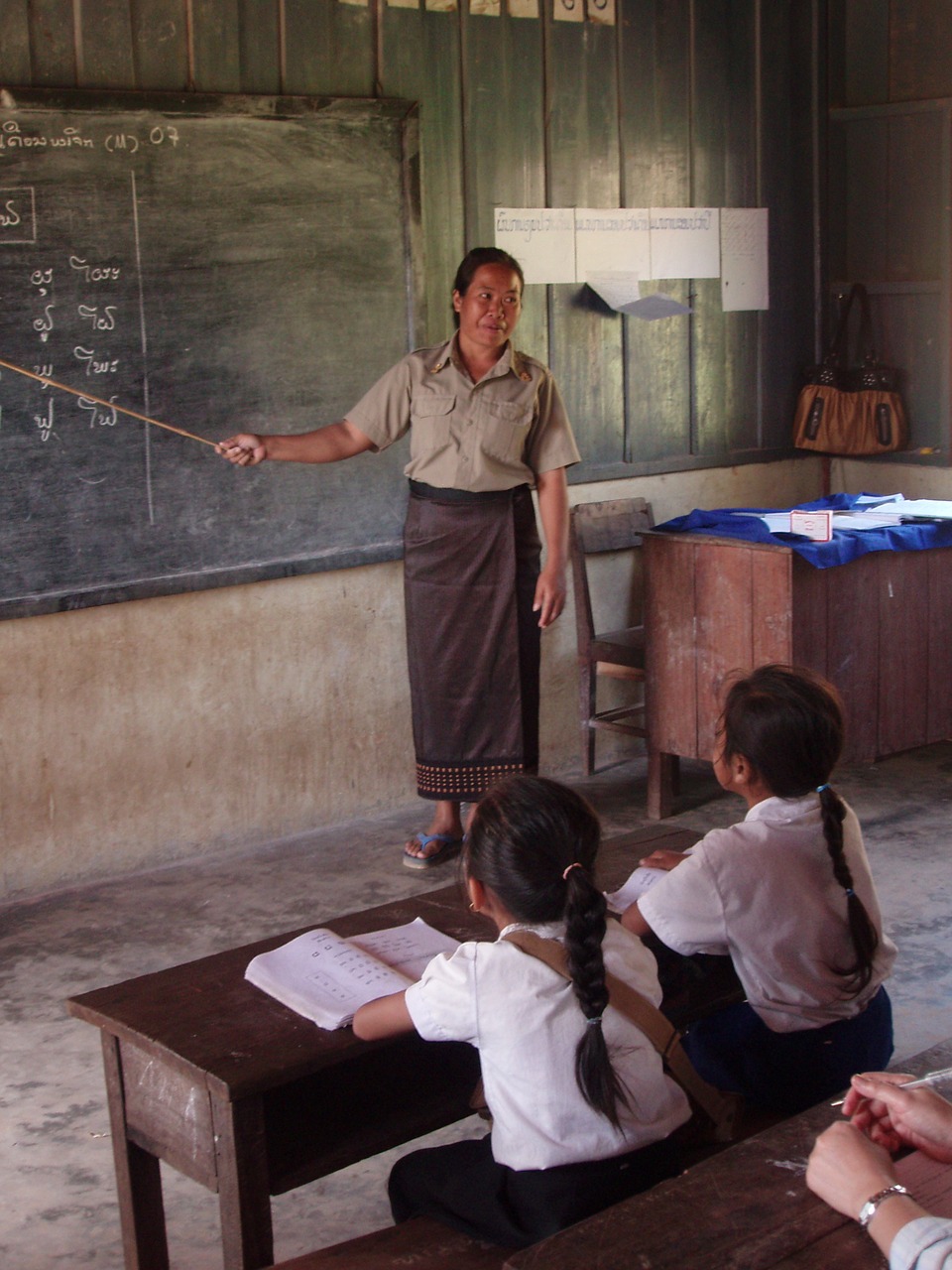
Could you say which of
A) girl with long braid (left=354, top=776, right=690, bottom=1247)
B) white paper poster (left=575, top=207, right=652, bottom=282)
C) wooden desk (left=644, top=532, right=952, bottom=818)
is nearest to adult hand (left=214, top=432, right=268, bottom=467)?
wooden desk (left=644, top=532, right=952, bottom=818)

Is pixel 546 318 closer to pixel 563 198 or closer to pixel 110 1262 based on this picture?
pixel 563 198

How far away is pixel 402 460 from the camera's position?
190 inches

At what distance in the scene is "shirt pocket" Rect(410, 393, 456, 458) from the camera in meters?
4.23

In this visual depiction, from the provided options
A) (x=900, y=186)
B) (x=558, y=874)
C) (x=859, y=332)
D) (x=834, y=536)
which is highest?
(x=900, y=186)

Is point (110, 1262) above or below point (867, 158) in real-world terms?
below

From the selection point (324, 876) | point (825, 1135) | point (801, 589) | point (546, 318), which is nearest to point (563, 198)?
point (546, 318)

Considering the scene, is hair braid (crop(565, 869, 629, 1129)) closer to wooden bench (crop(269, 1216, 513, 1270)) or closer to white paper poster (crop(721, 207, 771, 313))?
wooden bench (crop(269, 1216, 513, 1270))

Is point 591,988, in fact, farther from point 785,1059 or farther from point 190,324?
point 190,324

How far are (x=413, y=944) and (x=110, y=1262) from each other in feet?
2.72

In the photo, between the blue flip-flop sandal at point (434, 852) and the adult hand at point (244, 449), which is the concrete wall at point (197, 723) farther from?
the adult hand at point (244, 449)

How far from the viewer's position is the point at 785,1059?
89.4 inches

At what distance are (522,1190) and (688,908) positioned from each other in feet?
1.73

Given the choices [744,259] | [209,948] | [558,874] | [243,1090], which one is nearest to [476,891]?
[558,874]

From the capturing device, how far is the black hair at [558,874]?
1.79m
